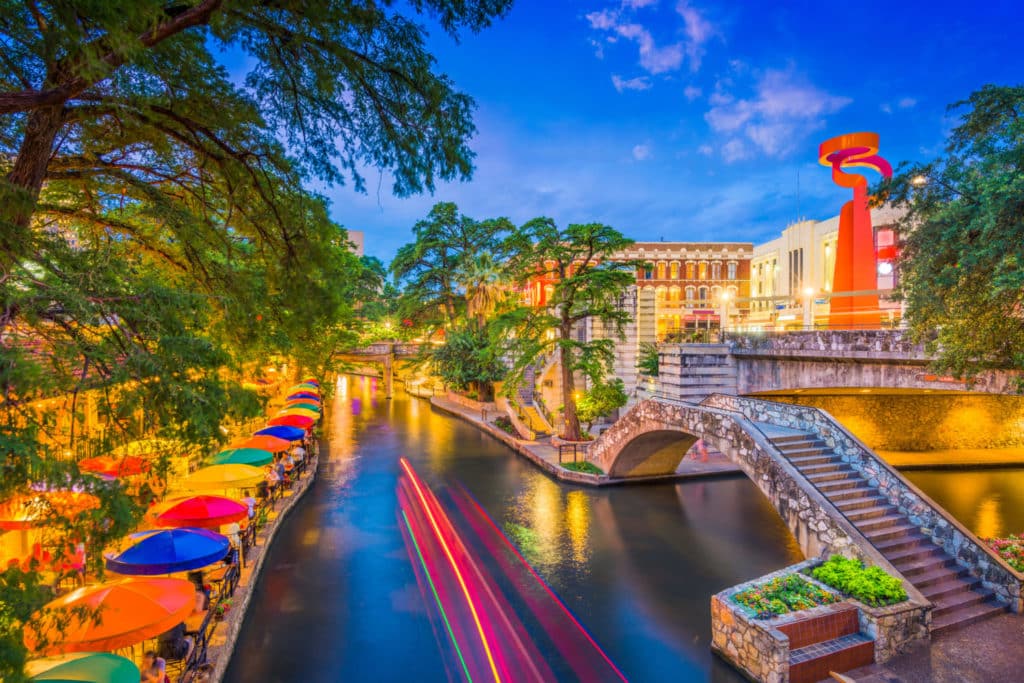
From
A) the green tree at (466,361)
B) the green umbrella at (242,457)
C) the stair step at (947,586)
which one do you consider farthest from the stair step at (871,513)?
the green tree at (466,361)

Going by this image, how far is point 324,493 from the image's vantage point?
19266 mm

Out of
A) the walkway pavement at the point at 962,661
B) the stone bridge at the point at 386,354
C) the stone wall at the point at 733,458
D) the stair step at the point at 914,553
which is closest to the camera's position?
the walkway pavement at the point at 962,661

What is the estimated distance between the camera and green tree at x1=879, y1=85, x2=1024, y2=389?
30.8 ft

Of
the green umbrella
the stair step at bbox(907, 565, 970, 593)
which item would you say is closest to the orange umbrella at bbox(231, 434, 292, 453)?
the green umbrella

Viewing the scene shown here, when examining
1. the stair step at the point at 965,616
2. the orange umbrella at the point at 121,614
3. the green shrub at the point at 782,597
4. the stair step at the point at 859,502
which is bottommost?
the stair step at the point at 965,616

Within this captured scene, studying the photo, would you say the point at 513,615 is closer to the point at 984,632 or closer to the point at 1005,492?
the point at 984,632

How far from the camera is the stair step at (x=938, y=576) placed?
33.9 feet

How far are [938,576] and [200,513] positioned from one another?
1489 centimetres

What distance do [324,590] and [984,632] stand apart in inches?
502

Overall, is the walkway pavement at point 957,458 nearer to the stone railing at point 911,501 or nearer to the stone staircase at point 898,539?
the stone railing at point 911,501

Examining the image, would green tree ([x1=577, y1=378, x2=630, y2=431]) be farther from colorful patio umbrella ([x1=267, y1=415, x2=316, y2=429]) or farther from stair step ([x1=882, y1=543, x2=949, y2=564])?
stair step ([x1=882, y1=543, x2=949, y2=564])

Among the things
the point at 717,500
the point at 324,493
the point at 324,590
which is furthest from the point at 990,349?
the point at 324,493

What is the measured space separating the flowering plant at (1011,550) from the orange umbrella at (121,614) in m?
15.6

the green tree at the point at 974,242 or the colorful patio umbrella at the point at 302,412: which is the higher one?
the green tree at the point at 974,242
